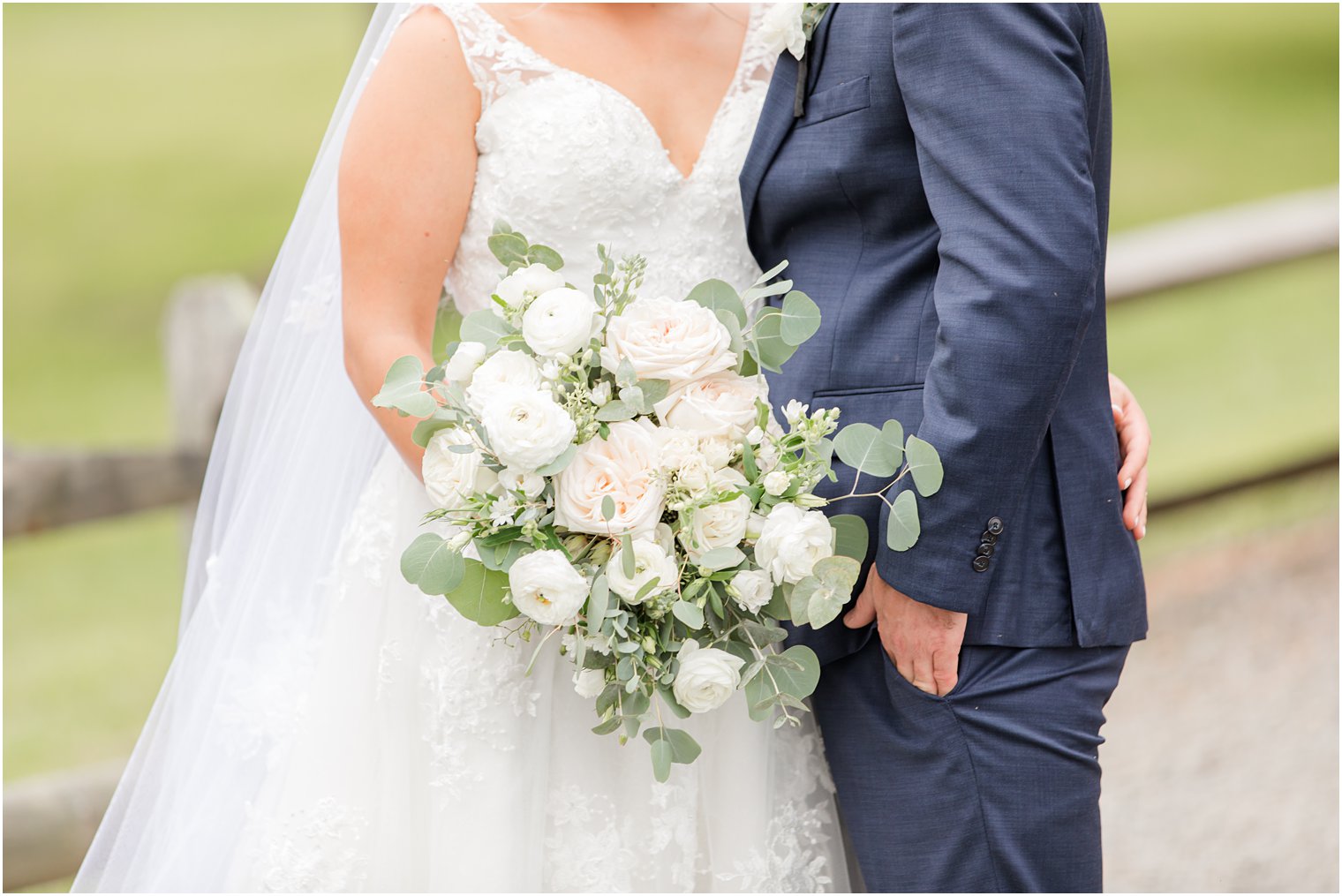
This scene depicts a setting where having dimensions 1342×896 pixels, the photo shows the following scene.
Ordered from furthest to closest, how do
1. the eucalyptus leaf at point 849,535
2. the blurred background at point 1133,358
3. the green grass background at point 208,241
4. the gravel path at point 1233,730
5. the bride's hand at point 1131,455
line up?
the green grass background at point 208,241 → the blurred background at point 1133,358 → the gravel path at point 1233,730 → the bride's hand at point 1131,455 → the eucalyptus leaf at point 849,535

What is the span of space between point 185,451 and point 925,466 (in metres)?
2.55

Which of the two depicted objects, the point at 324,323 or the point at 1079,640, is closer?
the point at 1079,640

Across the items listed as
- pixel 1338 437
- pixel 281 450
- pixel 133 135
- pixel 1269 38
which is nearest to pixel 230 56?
pixel 133 135

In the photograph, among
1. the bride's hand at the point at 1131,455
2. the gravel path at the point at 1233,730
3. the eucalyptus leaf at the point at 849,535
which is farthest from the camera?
the gravel path at the point at 1233,730

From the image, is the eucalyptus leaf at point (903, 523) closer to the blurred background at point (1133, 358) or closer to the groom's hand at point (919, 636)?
the groom's hand at point (919, 636)

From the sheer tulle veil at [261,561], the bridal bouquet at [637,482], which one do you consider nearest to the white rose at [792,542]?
the bridal bouquet at [637,482]

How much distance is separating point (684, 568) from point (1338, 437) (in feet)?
15.7

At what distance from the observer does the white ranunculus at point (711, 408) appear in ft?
5.41

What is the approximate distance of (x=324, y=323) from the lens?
2215 millimetres

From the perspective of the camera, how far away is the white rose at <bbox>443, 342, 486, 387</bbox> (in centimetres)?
167

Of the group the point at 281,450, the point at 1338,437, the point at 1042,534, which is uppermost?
the point at 281,450

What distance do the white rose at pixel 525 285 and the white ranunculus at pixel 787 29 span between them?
0.57 meters

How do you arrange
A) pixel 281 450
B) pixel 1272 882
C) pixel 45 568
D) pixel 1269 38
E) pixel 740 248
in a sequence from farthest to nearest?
pixel 1269 38 → pixel 45 568 → pixel 1272 882 → pixel 281 450 → pixel 740 248

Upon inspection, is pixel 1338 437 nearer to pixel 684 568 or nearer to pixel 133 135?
pixel 684 568
